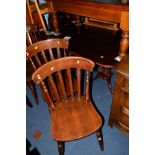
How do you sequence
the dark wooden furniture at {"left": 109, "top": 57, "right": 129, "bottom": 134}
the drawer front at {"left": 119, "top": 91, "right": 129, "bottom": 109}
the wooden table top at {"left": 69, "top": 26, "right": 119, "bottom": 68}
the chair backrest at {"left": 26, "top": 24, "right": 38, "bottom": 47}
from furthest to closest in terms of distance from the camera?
the chair backrest at {"left": 26, "top": 24, "right": 38, "bottom": 47}
the wooden table top at {"left": 69, "top": 26, "right": 119, "bottom": 68}
the drawer front at {"left": 119, "top": 91, "right": 129, "bottom": 109}
the dark wooden furniture at {"left": 109, "top": 57, "right": 129, "bottom": 134}

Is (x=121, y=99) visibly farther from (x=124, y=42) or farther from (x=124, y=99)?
(x=124, y=42)

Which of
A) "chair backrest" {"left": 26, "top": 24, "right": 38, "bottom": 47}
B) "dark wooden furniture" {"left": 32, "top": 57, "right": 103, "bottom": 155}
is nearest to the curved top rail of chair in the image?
"dark wooden furniture" {"left": 32, "top": 57, "right": 103, "bottom": 155}

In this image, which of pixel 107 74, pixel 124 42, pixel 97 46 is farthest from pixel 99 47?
pixel 124 42

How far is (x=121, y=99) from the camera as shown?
133cm

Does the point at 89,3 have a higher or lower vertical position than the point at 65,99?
higher

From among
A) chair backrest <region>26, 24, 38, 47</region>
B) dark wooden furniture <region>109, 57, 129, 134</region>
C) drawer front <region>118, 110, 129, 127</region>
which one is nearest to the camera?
dark wooden furniture <region>109, 57, 129, 134</region>

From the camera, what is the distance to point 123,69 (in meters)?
1.14

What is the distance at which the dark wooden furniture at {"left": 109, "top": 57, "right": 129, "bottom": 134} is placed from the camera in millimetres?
1164

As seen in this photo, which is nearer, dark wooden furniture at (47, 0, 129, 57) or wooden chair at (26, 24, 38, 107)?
dark wooden furniture at (47, 0, 129, 57)

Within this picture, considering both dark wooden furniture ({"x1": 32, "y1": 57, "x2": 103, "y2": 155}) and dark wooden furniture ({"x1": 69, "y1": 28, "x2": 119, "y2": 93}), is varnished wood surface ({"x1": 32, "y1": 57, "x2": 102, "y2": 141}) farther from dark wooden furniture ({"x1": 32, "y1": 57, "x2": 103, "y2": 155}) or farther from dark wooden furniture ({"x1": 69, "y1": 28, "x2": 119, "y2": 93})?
dark wooden furniture ({"x1": 69, "y1": 28, "x2": 119, "y2": 93})

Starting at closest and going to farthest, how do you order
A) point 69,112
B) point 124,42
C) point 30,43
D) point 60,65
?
point 60,65 → point 69,112 → point 124,42 → point 30,43
